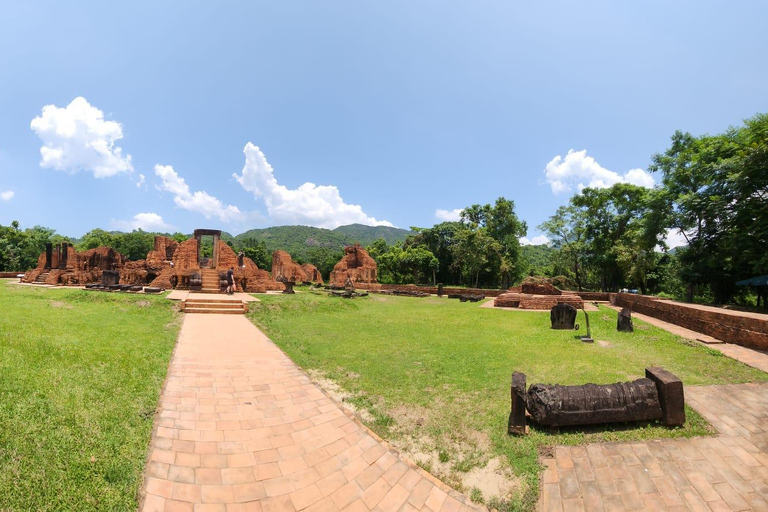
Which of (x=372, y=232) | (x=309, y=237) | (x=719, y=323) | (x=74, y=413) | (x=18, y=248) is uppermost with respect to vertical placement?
(x=372, y=232)

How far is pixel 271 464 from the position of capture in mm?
3277

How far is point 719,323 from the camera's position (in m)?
9.09

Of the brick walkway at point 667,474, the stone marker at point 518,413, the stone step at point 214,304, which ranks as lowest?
the brick walkway at point 667,474

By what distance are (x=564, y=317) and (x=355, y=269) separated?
20788 millimetres

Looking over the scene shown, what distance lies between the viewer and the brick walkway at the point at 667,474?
2.96 metres

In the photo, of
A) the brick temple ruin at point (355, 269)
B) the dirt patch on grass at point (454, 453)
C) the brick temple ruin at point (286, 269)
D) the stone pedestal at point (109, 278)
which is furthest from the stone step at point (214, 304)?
the brick temple ruin at point (286, 269)

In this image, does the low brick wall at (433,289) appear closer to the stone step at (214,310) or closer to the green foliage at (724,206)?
the green foliage at (724,206)

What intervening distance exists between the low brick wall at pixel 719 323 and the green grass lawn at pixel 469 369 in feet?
3.64

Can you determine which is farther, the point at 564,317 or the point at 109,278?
the point at 109,278

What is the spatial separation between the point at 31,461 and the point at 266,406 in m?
2.27

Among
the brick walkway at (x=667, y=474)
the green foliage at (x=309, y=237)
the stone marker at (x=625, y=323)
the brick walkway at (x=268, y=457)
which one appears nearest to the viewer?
the brick walkway at (x=268, y=457)

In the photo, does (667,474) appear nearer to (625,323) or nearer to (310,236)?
(625,323)

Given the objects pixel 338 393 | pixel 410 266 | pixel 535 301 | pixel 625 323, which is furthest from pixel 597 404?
pixel 410 266

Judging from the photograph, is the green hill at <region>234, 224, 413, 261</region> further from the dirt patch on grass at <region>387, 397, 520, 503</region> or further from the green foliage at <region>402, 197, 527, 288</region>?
the dirt patch on grass at <region>387, 397, 520, 503</region>
